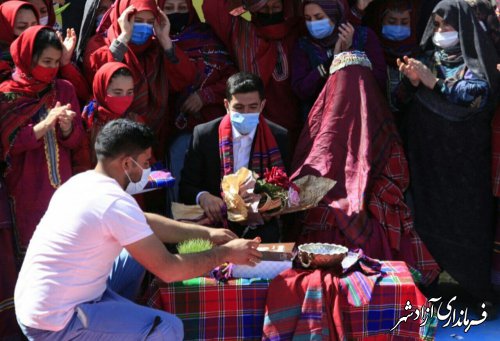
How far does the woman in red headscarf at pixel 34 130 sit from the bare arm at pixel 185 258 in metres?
1.22

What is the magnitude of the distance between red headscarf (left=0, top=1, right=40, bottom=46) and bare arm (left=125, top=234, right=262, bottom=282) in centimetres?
197

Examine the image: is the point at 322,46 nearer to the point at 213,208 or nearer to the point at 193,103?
the point at 193,103

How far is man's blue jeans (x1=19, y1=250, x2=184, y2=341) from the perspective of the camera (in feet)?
9.93

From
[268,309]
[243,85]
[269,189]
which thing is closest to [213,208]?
[269,189]

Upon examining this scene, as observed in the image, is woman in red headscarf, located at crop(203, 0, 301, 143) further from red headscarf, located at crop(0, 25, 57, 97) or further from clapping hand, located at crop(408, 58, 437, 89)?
red headscarf, located at crop(0, 25, 57, 97)

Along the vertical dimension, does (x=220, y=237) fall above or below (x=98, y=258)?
below

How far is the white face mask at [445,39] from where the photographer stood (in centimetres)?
454

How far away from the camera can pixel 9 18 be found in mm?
4336

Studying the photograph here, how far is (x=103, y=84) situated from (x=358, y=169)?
1.55 meters

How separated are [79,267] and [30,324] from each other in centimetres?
30

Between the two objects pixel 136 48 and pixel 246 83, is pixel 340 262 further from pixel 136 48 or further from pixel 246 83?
pixel 136 48

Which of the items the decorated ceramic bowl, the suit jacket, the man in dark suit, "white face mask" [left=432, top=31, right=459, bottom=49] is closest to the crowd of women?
"white face mask" [left=432, top=31, right=459, bottom=49]

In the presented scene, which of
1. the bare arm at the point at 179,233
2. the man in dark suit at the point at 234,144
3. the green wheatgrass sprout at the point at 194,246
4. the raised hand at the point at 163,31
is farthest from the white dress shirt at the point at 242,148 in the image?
the green wheatgrass sprout at the point at 194,246

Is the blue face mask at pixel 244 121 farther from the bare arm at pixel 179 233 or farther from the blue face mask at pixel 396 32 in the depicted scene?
the blue face mask at pixel 396 32
